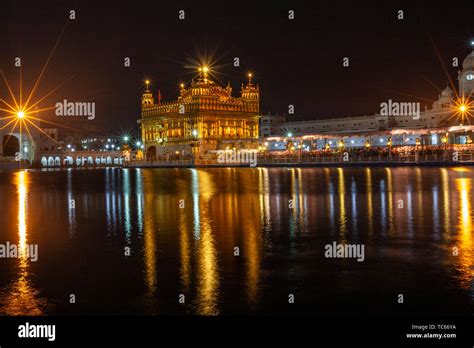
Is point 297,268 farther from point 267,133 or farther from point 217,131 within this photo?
point 267,133

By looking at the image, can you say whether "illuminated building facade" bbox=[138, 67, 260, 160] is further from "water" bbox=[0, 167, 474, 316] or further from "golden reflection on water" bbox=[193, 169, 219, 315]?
"golden reflection on water" bbox=[193, 169, 219, 315]

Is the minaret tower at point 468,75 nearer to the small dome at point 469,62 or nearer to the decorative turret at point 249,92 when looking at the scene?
the small dome at point 469,62

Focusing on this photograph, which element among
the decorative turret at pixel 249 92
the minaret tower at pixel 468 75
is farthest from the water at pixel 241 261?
the decorative turret at pixel 249 92

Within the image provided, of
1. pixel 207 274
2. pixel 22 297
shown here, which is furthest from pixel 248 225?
pixel 22 297

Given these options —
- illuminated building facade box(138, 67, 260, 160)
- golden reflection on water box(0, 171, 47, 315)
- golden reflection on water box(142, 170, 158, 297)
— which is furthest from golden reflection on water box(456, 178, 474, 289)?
illuminated building facade box(138, 67, 260, 160)

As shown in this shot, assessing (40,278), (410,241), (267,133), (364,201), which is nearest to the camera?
(40,278)

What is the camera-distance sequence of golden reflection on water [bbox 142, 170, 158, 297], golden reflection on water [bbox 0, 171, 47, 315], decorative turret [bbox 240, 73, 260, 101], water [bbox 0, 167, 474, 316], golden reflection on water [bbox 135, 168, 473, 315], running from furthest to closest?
1. decorative turret [bbox 240, 73, 260, 101]
2. golden reflection on water [bbox 135, 168, 473, 315]
3. golden reflection on water [bbox 142, 170, 158, 297]
4. water [bbox 0, 167, 474, 316]
5. golden reflection on water [bbox 0, 171, 47, 315]

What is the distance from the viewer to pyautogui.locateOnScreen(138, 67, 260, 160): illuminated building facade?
106000mm

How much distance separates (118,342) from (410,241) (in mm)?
6846

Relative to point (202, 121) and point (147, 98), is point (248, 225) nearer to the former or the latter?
point (202, 121)

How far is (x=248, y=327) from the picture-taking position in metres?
6.86

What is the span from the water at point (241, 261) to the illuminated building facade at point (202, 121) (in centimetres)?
8321

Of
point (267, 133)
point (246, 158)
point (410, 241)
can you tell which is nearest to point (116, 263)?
point (410, 241)

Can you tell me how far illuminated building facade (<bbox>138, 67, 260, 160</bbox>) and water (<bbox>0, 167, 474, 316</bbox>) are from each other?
8321 cm
